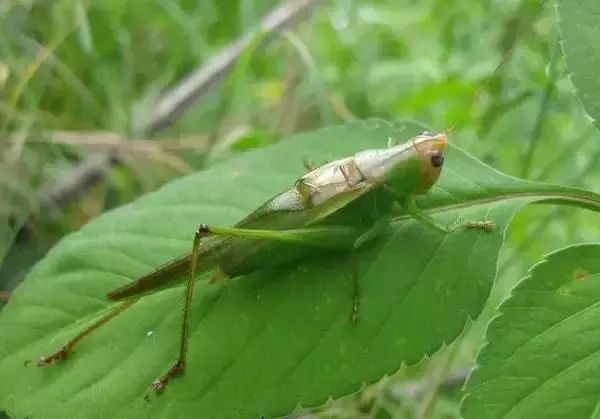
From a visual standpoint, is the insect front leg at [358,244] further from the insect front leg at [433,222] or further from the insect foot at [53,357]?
the insect foot at [53,357]

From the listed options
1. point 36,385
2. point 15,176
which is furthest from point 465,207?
point 15,176

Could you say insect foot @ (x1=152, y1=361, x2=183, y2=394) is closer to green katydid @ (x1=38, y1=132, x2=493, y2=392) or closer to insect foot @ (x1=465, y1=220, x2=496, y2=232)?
green katydid @ (x1=38, y1=132, x2=493, y2=392)

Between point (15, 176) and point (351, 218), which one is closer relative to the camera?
point (351, 218)

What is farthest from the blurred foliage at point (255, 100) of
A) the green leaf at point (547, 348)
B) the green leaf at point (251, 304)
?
the green leaf at point (547, 348)

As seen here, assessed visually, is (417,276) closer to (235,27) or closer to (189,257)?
(189,257)

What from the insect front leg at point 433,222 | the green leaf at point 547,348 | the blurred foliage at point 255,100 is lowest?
the green leaf at point 547,348
